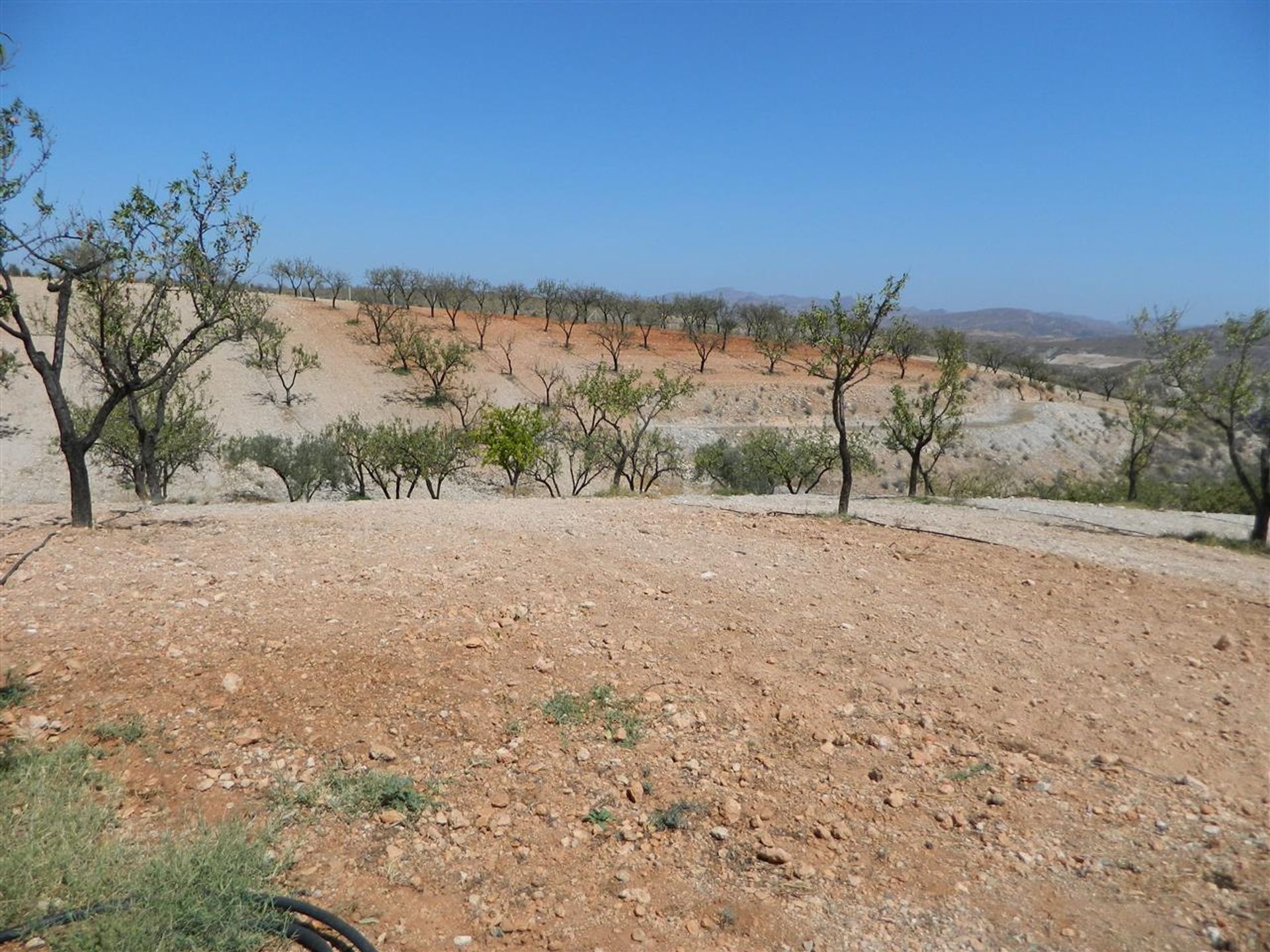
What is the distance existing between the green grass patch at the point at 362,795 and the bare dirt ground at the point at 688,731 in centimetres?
13

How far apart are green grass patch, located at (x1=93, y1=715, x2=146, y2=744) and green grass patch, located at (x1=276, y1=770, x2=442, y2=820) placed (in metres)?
1.35

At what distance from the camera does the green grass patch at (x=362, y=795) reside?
4.64 metres

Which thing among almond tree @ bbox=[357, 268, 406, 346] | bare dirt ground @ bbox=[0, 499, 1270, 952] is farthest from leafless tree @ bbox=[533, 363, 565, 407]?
bare dirt ground @ bbox=[0, 499, 1270, 952]

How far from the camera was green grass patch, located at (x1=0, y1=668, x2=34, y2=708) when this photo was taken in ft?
17.3

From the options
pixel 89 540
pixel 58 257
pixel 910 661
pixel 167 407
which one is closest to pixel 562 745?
pixel 910 661

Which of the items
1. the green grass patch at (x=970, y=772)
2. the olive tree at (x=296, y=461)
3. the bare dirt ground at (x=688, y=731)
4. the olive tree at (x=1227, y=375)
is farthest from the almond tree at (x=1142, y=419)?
the olive tree at (x=296, y=461)

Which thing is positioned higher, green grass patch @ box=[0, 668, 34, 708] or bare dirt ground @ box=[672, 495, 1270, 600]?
green grass patch @ box=[0, 668, 34, 708]

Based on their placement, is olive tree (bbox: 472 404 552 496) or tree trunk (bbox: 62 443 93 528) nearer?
tree trunk (bbox: 62 443 93 528)

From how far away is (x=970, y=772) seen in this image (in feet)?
17.7

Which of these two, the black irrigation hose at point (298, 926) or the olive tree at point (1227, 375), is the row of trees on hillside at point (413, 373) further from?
the black irrigation hose at point (298, 926)

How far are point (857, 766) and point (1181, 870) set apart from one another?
2.03m

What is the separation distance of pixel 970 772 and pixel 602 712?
117 inches

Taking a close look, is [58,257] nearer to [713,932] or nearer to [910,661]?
[713,932]

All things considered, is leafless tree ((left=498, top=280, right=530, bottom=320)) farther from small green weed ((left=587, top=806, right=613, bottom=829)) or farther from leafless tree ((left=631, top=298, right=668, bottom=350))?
small green weed ((left=587, top=806, right=613, bottom=829))
